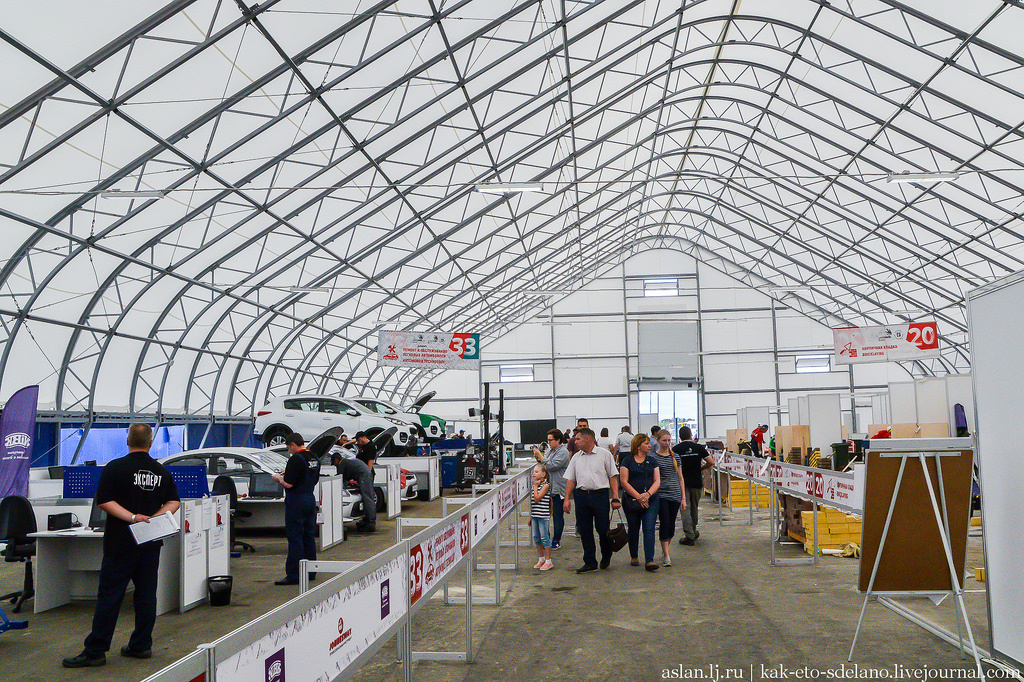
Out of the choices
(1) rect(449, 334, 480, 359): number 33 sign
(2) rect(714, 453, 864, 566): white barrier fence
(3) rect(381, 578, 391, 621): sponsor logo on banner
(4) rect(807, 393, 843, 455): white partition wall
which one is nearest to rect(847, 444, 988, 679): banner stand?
(2) rect(714, 453, 864, 566): white barrier fence

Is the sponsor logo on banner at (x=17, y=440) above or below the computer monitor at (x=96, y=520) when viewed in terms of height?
above

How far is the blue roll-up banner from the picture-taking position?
11305 millimetres

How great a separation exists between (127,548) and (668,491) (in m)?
6.38

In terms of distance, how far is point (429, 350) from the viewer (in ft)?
71.6

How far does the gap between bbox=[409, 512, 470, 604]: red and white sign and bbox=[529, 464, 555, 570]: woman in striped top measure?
3.74 meters

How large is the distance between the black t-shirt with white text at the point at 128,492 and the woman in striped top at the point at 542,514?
4.98 metres

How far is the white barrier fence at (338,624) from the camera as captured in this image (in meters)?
2.14

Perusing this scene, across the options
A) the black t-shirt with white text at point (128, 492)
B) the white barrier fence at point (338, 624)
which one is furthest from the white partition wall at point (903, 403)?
the black t-shirt with white text at point (128, 492)

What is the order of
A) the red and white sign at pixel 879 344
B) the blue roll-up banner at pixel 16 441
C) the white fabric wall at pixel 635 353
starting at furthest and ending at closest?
the white fabric wall at pixel 635 353, the red and white sign at pixel 879 344, the blue roll-up banner at pixel 16 441

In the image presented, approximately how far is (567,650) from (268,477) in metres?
7.51

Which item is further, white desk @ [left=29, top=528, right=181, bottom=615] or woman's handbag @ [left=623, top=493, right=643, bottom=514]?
woman's handbag @ [left=623, top=493, right=643, bottom=514]

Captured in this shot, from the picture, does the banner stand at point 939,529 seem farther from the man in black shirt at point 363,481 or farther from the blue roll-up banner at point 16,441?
the blue roll-up banner at point 16,441

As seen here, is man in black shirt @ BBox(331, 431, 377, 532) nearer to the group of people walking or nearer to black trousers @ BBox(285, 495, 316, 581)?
the group of people walking

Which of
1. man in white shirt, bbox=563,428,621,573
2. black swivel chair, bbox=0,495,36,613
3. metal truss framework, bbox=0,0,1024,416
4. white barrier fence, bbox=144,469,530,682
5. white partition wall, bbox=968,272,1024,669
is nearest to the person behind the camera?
white barrier fence, bbox=144,469,530,682
